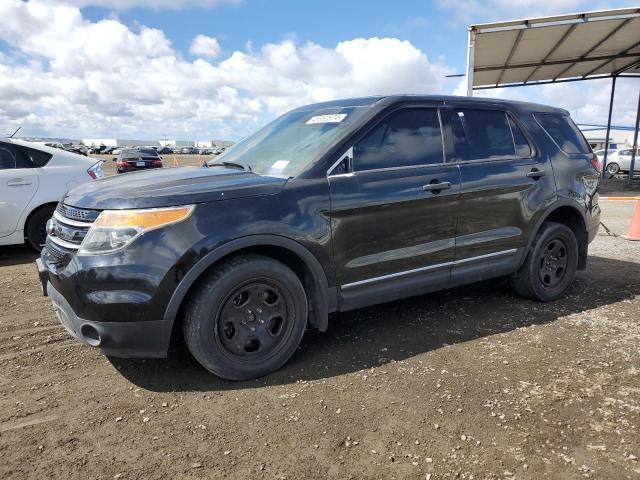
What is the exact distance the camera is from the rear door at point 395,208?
3453mm

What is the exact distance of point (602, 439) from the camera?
8.58ft

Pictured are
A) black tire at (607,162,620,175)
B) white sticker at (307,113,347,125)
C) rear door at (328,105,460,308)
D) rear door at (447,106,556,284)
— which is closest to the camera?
rear door at (328,105,460,308)

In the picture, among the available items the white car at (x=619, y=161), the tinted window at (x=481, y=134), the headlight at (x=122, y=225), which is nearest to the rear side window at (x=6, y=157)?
the headlight at (x=122, y=225)

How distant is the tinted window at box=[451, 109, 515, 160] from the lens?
13.4 feet

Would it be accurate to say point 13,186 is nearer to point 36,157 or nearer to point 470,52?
point 36,157

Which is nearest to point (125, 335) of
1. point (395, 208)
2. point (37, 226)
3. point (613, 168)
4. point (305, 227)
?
point (305, 227)

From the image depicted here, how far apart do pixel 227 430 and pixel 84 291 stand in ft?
3.74

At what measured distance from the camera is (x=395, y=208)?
3617 millimetres

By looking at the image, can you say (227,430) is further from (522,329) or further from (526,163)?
(526,163)

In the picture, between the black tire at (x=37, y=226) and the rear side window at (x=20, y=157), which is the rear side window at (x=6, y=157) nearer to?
the rear side window at (x=20, y=157)

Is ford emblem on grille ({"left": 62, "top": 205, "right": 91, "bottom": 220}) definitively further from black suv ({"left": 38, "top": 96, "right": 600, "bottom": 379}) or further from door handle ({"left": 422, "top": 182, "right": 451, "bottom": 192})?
door handle ({"left": 422, "top": 182, "right": 451, "bottom": 192})

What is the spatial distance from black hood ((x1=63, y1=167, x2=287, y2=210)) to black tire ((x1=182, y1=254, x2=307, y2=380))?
433 mm

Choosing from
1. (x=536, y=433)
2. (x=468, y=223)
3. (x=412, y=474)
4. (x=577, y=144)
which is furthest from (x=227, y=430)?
(x=577, y=144)

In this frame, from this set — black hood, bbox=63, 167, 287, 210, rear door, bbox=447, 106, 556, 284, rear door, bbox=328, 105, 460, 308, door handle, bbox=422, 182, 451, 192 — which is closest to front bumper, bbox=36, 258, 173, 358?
black hood, bbox=63, 167, 287, 210
